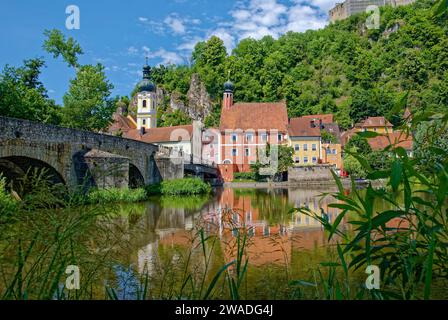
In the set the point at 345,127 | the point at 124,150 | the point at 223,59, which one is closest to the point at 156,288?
the point at 124,150

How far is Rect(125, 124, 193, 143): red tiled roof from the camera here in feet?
192

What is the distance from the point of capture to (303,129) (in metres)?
57.4

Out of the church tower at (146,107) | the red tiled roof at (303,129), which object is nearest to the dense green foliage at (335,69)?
the church tower at (146,107)

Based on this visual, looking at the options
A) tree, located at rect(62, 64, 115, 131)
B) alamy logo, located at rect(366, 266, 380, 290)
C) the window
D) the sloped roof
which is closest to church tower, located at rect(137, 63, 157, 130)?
the window

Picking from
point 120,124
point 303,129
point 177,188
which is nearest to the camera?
point 177,188

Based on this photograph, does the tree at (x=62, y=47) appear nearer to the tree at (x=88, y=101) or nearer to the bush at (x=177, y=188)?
the tree at (x=88, y=101)

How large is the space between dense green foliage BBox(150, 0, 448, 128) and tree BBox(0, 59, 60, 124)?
160ft

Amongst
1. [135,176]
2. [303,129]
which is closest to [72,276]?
[135,176]

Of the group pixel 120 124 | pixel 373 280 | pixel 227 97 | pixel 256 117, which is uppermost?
pixel 227 97

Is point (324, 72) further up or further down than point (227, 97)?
further up

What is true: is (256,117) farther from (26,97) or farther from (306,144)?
(26,97)

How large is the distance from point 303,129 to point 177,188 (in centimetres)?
3237

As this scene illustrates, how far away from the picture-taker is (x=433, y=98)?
253ft
